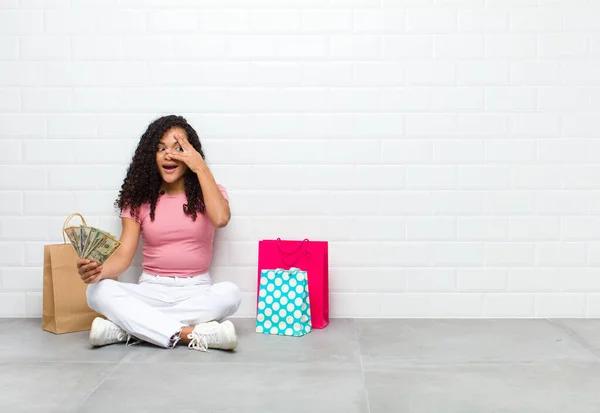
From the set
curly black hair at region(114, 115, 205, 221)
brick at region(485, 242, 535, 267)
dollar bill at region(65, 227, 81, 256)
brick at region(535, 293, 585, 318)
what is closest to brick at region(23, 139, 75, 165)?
curly black hair at region(114, 115, 205, 221)

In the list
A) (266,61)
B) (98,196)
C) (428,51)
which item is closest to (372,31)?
(428,51)

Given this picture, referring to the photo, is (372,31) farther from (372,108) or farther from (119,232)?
(119,232)

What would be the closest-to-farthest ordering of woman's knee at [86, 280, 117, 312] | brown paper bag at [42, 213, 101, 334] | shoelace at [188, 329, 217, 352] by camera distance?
shoelace at [188, 329, 217, 352], woman's knee at [86, 280, 117, 312], brown paper bag at [42, 213, 101, 334]

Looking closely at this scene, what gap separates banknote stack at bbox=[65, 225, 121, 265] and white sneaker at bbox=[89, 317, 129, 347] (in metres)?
0.27

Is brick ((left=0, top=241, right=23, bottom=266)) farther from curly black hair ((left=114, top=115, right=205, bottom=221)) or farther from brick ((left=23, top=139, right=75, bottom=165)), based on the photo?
curly black hair ((left=114, top=115, right=205, bottom=221))

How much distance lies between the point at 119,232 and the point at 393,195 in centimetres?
149

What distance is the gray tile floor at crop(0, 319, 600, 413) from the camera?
2.52 metres

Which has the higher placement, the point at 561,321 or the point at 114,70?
the point at 114,70

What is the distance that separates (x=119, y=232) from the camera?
3.98 m

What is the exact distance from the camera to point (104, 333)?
3291mm

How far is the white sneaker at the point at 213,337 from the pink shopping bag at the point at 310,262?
607 mm

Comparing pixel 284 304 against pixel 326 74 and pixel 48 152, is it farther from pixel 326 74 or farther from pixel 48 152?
pixel 48 152

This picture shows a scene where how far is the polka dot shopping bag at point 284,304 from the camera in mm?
3576

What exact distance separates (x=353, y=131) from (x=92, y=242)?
1507 millimetres
